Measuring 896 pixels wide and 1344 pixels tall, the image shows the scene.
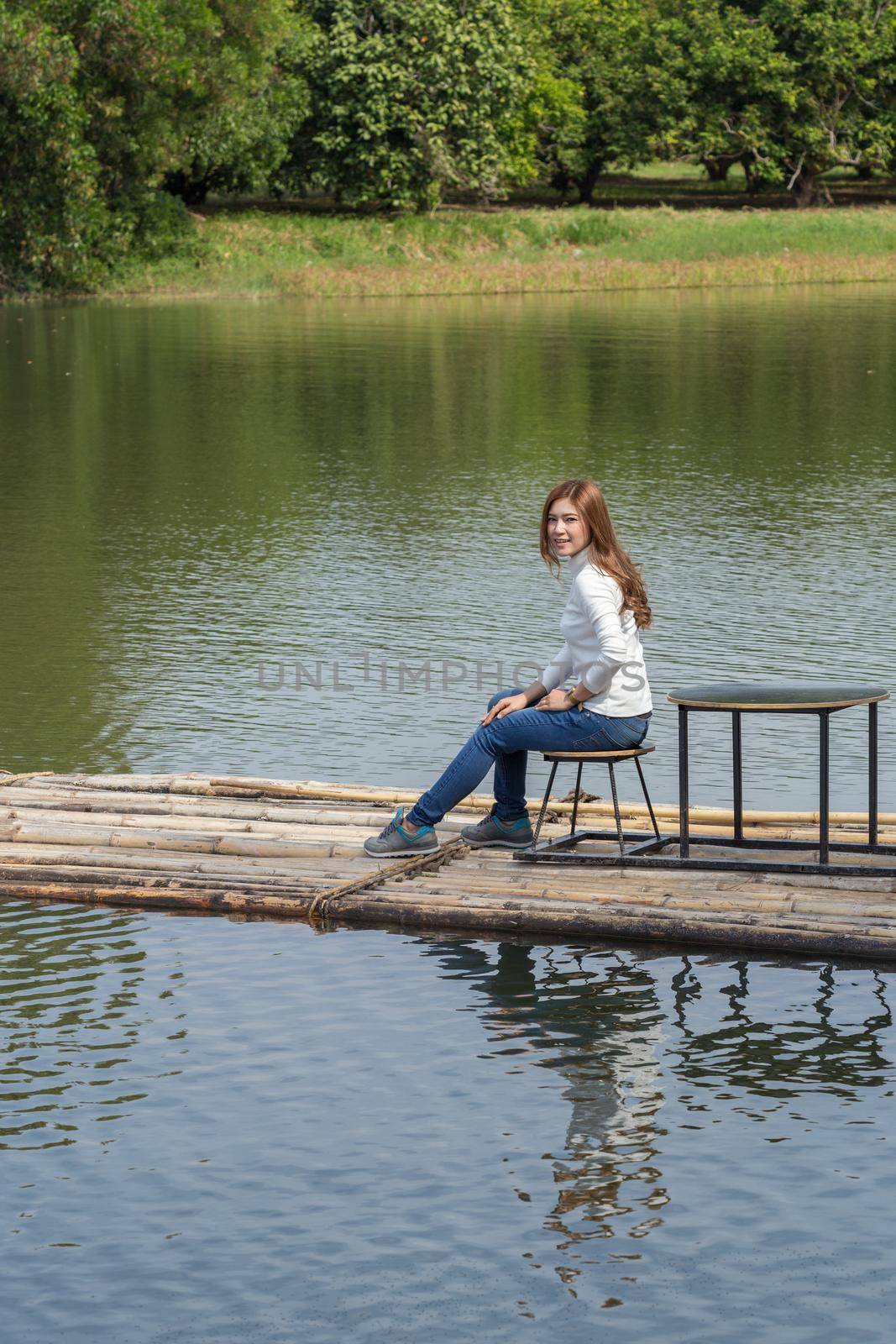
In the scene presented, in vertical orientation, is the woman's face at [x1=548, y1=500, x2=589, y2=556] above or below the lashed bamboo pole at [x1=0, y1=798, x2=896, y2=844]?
above

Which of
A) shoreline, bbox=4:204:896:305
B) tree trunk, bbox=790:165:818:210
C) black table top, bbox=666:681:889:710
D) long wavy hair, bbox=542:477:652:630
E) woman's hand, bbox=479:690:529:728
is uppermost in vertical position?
tree trunk, bbox=790:165:818:210

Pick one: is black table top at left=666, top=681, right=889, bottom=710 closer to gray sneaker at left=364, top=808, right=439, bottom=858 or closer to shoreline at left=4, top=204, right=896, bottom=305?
gray sneaker at left=364, top=808, right=439, bottom=858

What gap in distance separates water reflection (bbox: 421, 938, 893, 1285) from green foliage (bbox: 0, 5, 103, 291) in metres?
37.2

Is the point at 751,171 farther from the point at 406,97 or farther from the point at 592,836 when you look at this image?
the point at 592,836

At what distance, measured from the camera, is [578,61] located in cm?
6738

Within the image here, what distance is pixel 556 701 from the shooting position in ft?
26.0

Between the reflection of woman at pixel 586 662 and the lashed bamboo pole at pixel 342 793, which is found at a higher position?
the reflection of woman at pixel 586 662

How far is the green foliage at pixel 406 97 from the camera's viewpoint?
5188 cm

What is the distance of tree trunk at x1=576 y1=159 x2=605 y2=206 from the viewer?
2581 inches

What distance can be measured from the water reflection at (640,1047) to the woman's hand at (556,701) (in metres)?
0.99

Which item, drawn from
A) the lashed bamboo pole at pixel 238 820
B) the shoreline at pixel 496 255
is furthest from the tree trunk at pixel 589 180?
the lashed bamboo pole at pixel 238 820

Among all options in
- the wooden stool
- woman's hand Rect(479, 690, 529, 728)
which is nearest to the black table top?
the wooden stool

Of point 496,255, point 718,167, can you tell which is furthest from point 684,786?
point 718,167

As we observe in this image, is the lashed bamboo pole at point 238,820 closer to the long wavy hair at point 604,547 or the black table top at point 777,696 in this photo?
the black table top at point 777,696
